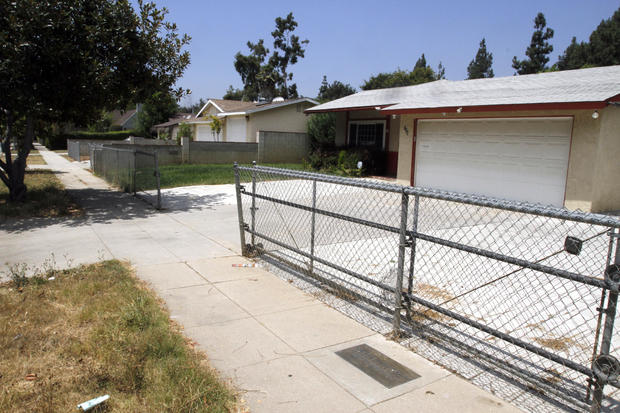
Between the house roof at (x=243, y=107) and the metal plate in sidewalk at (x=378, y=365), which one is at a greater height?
the house roof at (x=243, y=107)

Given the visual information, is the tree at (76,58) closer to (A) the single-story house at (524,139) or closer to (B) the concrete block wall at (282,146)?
(A) the single-story house at (524,139)

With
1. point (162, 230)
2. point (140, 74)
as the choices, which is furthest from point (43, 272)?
point (140, 74)

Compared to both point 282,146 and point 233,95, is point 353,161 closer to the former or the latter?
point 282,146

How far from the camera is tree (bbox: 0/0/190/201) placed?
9.09m

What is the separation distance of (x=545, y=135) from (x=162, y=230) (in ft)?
32.0

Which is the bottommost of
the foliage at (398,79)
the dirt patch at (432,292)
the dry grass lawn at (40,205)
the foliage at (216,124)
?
the dirt patch at (432,292)

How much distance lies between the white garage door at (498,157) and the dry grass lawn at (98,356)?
10.4 meters

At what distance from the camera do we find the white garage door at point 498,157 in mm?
11203

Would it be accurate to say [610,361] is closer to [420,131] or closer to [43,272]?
[43,272]

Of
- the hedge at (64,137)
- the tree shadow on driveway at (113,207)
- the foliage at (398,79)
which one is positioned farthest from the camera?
the foliage at (398,79)

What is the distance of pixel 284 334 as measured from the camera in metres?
4.05

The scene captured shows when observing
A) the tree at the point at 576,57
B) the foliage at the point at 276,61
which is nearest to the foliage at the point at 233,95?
the foliage at the point at 276,61

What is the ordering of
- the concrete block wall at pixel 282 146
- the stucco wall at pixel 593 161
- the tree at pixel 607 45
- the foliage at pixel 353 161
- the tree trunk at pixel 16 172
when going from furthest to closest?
the tree at pixel 607 45 → the concrete block wall at pixel 282 146 → the foliage at pixel 353 161 → the tree trunk at pixel 16 172 → the stucco wall at pixel 593 161

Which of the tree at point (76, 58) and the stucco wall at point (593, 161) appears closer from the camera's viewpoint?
the tree at point (76, 58)
